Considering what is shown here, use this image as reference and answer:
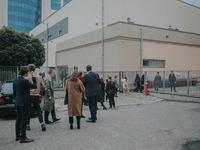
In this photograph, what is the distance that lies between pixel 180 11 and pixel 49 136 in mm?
24171

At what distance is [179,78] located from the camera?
12.6m

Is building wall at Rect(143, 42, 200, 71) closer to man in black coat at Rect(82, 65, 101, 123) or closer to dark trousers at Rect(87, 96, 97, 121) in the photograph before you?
man in black coat at Rect(82, 65, 101, 123)

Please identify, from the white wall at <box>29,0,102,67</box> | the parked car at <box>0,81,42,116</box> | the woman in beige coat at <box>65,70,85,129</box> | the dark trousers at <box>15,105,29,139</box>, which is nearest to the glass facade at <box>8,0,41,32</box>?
the white wall at <box>29,0,102,67</box>

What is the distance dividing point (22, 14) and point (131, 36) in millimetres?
61457

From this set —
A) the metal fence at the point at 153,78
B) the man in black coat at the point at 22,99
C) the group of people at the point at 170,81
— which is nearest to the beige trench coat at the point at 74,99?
the man in black coat at the point at 22,99

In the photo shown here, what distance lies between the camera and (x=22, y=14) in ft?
217

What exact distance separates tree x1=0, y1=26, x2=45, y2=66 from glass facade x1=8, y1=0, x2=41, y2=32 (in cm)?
5401

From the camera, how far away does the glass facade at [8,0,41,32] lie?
63312mm

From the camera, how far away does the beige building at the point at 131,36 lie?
1662cm

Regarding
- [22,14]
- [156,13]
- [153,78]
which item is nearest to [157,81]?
[153,78]

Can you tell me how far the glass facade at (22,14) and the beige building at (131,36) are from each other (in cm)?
4682

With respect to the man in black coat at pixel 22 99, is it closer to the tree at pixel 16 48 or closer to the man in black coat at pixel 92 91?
the man in black coat at pixel 92 91

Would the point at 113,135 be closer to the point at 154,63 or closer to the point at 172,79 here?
the point at 172,79

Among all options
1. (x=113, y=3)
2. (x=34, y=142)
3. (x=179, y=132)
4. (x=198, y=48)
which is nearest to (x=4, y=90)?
(x=34, y=142)
